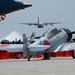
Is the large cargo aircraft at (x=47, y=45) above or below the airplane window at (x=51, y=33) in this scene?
below

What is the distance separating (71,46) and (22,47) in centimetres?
552

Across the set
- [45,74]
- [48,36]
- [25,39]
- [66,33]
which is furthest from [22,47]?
[45,74]

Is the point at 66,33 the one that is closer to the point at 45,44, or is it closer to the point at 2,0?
the point at 45,44

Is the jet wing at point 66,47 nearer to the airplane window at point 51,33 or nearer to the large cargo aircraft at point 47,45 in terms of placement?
the large cargo aircraft at point 47,45

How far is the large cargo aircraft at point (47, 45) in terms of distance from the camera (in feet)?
115

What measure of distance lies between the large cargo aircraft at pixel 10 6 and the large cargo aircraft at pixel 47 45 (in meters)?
20.3

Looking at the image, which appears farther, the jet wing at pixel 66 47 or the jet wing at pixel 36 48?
the jet wing at pixel 66 47

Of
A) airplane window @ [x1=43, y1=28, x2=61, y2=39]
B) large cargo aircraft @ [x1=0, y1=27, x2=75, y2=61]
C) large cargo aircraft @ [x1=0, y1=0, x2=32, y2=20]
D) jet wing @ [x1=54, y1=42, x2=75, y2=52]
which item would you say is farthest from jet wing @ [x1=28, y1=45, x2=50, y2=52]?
large cargo aircraft @ [x1=0, y1=0, x2=32, y2=20]

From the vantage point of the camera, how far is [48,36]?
37.7 meters

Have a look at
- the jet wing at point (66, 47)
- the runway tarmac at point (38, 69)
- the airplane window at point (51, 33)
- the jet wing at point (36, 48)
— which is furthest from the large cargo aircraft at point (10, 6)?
the jet wing at point (66, 47)

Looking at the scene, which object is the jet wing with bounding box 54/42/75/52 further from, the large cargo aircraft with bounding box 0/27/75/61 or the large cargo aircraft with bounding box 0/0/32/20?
the large cargo aircraft with bounding box 0/0/32/20

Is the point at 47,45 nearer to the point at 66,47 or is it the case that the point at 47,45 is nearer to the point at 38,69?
the point at 66,47

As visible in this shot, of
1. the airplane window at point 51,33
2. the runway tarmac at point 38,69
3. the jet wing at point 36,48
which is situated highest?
the airplane window at point 51,33

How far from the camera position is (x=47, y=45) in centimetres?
3678
